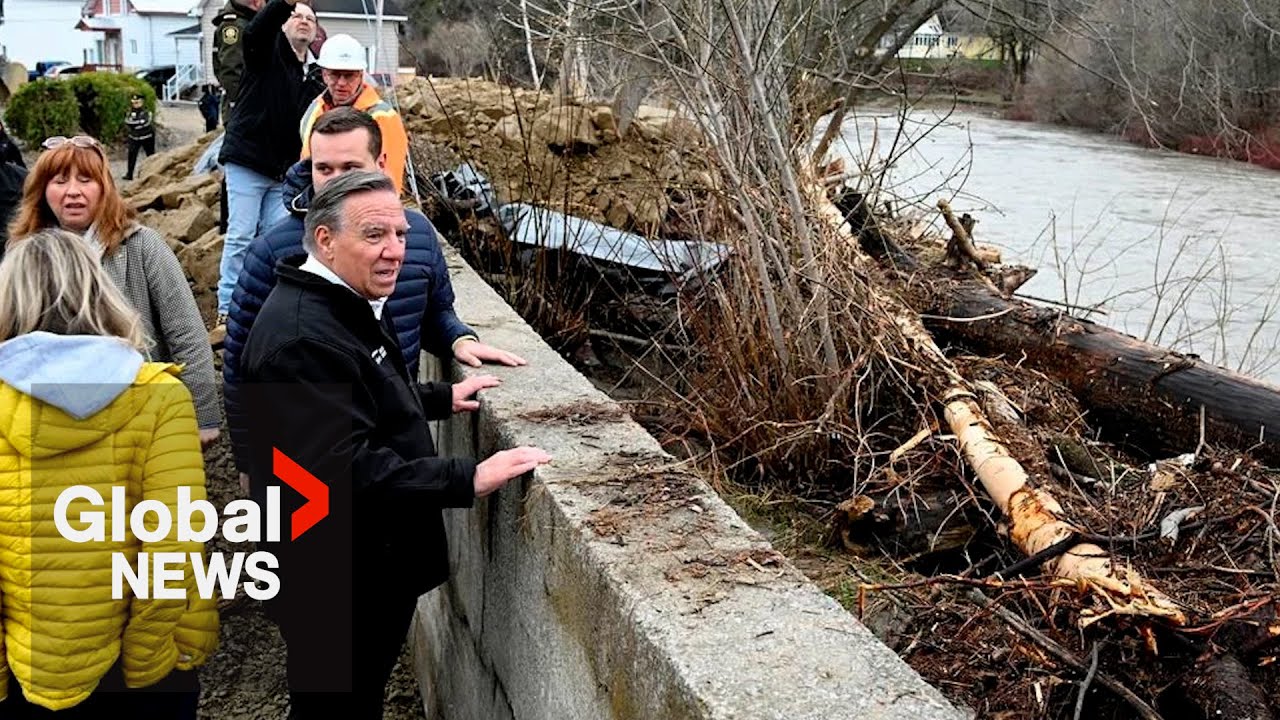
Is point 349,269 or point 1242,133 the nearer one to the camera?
point 349,269

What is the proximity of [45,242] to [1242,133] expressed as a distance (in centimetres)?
636

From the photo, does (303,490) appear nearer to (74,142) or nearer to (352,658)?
(352,658)

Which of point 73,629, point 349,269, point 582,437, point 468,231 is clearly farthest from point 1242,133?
point 73,629

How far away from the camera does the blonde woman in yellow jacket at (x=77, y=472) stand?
2402 mm

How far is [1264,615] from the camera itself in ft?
9.07

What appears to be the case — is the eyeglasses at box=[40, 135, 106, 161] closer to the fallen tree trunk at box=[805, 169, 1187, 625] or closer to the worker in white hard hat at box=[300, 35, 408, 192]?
the worker in white hard hat at box=[300, 35, 408, 192]

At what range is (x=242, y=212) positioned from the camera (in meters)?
5.52

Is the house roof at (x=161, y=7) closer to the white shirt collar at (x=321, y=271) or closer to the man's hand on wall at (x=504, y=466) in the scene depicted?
the white shirt collar at (x=321, y=271)

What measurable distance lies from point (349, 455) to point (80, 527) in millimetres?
571

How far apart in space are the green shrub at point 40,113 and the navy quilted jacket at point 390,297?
19.5m

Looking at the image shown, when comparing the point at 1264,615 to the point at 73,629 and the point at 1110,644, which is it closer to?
the point at 1110,644

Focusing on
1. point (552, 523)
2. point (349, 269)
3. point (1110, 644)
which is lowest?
point (1110, 644)

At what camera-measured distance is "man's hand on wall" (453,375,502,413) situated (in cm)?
321

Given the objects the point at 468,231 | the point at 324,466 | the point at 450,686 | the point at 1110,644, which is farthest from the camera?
the point at 468,231
